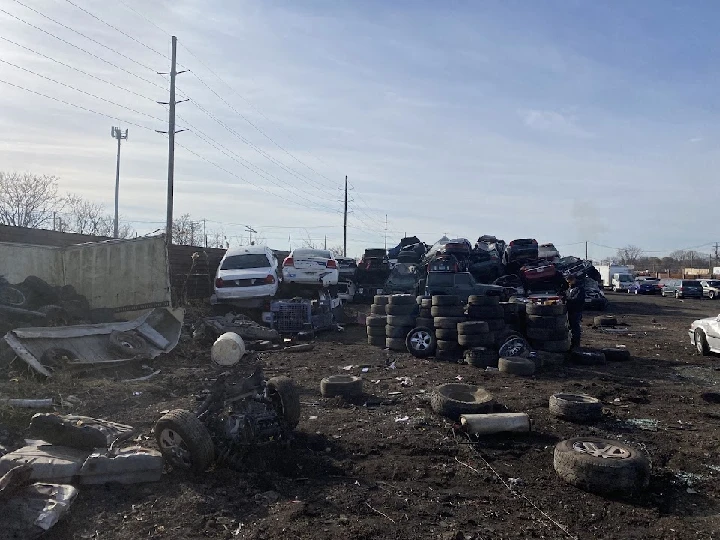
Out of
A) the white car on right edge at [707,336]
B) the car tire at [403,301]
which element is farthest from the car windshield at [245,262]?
the white car on right edge at [707,336]

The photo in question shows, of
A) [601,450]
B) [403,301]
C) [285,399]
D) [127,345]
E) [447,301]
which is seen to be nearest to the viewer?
[601,450]

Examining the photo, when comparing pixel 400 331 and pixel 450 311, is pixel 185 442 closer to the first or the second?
pixel 450 311

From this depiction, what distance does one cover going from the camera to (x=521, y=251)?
947 inches

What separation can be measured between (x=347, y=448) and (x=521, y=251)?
19.3 meters

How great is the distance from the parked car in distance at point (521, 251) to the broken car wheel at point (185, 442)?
2013cm

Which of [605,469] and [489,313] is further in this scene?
[489,313]

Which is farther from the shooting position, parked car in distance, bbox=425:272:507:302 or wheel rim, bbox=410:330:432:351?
parked car in distance, bbox=425:272:507:302

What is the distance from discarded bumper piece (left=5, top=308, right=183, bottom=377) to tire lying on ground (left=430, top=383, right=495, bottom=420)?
19.0 ft

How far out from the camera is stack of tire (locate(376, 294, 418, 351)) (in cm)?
1264

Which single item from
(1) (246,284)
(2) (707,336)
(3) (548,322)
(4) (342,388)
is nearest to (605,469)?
(4) (342,388)

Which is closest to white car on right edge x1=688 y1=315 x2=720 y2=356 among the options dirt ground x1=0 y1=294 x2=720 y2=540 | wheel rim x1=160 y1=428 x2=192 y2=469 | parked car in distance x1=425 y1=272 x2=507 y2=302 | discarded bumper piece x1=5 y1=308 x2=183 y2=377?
dirt ground x1=0 y1=294 x2=720 y2=540

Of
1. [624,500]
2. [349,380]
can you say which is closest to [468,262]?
[349,380]

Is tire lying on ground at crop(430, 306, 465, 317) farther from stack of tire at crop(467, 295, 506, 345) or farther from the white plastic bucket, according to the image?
the white plastic bucket

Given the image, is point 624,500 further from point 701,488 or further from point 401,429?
point 401,429
